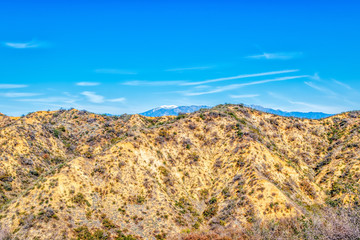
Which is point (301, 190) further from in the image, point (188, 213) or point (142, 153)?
point (142, 153)

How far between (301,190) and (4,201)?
65.3 meters

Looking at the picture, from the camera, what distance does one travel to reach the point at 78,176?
169 ft

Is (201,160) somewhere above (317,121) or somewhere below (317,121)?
below

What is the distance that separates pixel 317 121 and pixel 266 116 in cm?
1934

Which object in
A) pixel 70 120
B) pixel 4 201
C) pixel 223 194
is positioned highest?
pixel 70 120

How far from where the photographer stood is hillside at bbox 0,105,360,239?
137 feet

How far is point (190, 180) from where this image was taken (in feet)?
199

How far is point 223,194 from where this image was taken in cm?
5462

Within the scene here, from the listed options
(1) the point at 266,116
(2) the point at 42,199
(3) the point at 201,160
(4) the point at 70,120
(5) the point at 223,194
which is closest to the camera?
(2) the point at 42,199

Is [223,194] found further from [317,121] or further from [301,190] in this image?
[317,121]

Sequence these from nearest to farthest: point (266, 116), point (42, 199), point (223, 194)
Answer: point (42, 199) → point (223, 194) → point (266, 116)

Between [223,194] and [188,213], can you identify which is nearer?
[188,213]

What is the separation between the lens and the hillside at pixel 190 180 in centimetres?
4187

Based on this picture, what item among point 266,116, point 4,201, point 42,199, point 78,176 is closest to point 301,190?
point 266,116
